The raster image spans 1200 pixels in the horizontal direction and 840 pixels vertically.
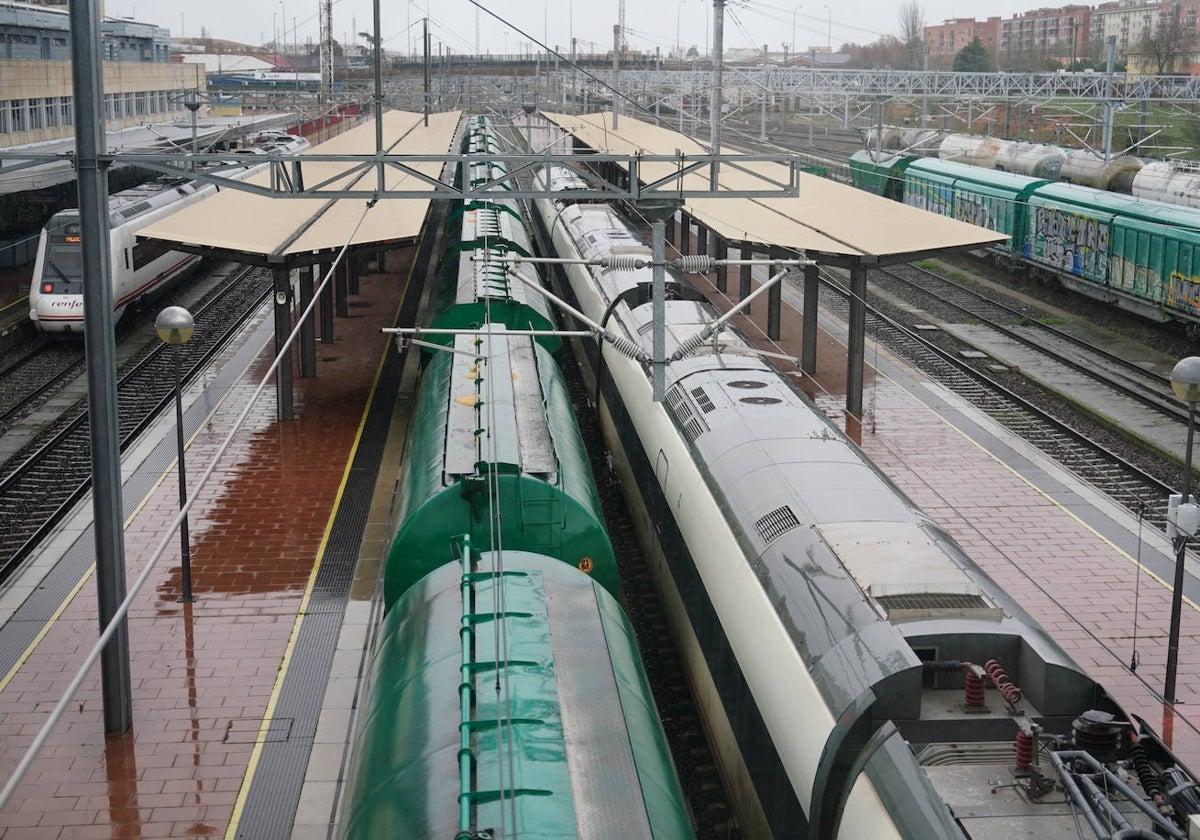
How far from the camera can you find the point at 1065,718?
7434mm

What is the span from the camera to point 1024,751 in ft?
22.5

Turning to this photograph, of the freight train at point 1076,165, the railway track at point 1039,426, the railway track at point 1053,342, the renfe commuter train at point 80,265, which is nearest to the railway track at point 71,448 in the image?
the renfe commuter train at point 80,265

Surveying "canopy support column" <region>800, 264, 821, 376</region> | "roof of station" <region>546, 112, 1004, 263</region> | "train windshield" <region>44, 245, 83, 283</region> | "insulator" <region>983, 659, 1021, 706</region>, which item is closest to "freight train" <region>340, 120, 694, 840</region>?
"insulator" <region>983, 659, 1021, 706</region>

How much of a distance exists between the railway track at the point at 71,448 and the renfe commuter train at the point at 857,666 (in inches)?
367

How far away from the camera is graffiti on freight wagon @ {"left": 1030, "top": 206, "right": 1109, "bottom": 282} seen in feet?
102

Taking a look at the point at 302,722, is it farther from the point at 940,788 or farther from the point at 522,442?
the point at 940,788

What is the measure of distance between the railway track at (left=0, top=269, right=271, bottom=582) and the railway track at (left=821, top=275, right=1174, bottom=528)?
1448 centimetres

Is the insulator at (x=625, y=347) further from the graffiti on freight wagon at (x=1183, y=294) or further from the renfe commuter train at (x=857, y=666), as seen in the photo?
the graffiti on freight wagon at (x=1183, y=294)

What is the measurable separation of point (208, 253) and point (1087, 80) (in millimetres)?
40847

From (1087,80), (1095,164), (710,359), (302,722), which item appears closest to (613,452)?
(710,359)

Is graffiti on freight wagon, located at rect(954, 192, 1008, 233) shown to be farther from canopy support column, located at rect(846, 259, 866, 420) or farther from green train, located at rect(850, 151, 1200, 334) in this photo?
canopy support column, located at rect(846, 259, 866, 420)

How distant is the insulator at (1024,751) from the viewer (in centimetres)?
684

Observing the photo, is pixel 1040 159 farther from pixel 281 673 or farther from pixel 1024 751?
pixel 1024 751

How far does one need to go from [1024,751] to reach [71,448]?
1796cm
